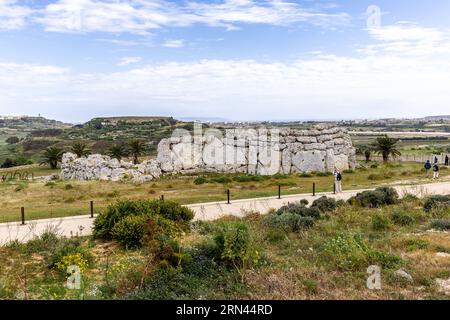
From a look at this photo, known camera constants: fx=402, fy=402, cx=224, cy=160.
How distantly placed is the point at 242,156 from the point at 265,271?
3136 centimetres

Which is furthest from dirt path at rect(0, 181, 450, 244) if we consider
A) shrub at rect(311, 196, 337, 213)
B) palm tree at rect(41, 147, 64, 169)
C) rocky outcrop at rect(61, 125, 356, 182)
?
palm tree at rect(41, 147, 64, 169)

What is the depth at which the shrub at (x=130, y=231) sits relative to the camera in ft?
37.0

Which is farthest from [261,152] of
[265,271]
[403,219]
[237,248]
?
[265,271]

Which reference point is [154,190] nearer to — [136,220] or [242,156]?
[242,156]

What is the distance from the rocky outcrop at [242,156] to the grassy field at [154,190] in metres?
3.11

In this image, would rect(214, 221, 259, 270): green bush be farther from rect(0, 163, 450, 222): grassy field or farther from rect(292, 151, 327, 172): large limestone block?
rect(292, 151, 327, 172): large limestone block

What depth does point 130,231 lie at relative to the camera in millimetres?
11438

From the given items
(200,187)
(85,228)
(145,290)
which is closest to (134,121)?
(200,187)

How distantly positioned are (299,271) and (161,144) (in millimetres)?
33973

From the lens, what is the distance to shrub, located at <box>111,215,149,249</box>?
1127 cm

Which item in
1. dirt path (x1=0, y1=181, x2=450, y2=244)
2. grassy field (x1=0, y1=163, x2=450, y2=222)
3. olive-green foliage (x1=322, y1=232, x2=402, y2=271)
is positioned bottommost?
grassy field (x1=0, y1=163, x2=450, y2=222)

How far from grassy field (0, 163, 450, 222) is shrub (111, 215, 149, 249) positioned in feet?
24.6

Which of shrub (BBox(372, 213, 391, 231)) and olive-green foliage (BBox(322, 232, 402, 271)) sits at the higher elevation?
olive-green foliage (BBox(322, 232, 402, 271))
